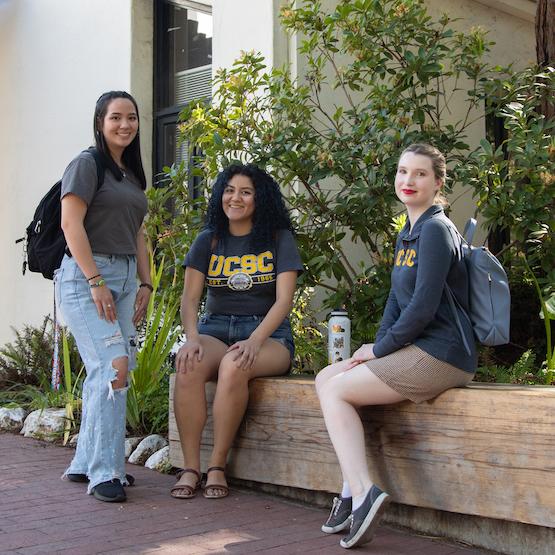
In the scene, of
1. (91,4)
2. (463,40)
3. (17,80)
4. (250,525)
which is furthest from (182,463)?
(17,80)

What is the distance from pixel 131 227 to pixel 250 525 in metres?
1.67

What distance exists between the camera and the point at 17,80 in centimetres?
1012

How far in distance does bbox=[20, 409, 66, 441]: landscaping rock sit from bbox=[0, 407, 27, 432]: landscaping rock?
0.14 m

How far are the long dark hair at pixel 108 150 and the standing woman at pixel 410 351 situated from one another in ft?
5.22

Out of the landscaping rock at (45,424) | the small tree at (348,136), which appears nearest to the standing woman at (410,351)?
the small tree at (348,136)

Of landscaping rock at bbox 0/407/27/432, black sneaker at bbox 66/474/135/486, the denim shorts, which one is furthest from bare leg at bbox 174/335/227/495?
landscaping rock at bbox 0/407/27/432

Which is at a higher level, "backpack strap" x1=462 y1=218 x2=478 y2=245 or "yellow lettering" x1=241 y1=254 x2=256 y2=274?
"backpack strap" x1=462 y1=218 x2=478 y2=245

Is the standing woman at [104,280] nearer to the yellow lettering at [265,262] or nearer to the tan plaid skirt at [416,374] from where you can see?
the yellow lettering at [265,262]

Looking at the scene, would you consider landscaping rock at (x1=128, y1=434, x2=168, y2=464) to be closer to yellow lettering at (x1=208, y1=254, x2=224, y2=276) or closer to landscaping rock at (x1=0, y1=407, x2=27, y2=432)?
yellow lettering at (x1=208, y1=254, x2=224, y2=276)

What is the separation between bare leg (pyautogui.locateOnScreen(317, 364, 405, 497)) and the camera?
150 inches

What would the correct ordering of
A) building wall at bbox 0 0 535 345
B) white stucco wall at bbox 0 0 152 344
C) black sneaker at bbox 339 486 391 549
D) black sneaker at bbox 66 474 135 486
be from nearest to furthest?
1. black sneaker at bbox 339 486 391 549
2. black sneaker at bbox 66 474 135 486
3. building wall at bbox 0 0 535 345
4. white stucco wall at bbox 0 0 152 344

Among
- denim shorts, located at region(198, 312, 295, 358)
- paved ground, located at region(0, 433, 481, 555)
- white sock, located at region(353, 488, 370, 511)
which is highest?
denim shorts, located at region(198, 312, 295, 358)

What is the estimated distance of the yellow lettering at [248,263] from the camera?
16.1 feet

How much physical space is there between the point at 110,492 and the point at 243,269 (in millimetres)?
1360
